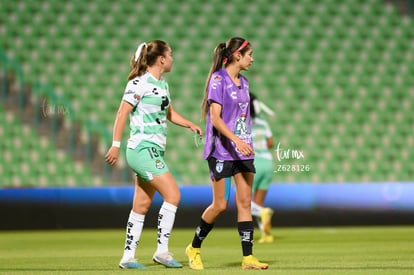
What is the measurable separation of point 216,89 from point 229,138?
0.44 meters

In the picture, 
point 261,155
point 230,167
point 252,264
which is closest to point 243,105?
point 230,167

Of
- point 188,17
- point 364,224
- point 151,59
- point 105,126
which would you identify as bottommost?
point 364,224

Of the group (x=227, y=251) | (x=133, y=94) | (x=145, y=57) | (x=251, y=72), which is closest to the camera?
(x=133, y=94)

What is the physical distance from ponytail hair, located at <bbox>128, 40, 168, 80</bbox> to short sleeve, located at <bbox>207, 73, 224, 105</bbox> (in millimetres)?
553

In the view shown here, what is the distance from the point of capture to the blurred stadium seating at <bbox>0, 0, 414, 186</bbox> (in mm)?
16016

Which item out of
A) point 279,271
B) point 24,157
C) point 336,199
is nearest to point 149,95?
point 279,271

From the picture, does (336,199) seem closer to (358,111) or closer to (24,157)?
(358,111)

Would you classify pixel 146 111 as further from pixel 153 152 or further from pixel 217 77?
pixel 217 77

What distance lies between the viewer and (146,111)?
720 cm

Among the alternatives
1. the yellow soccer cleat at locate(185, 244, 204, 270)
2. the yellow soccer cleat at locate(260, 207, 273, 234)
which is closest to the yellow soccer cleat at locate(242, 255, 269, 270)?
the yellow soccer cleat at locate(185, 244, 204, 270)

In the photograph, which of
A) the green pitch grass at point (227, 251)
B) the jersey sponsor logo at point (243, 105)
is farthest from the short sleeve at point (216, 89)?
the green pitch grass at point (227, 251)

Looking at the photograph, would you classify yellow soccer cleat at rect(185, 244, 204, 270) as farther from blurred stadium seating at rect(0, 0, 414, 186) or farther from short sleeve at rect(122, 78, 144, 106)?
blurred stadium seating at rect(0, 0, 414, 186)

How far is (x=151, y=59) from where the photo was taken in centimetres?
736

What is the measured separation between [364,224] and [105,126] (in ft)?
16.9
